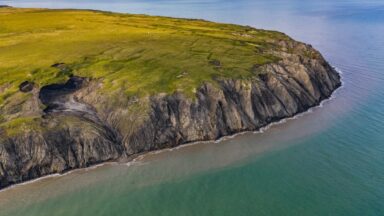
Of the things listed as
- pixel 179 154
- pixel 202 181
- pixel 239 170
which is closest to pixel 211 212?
pixel 202 181

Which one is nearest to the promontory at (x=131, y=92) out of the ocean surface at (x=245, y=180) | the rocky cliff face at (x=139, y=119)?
the rocky cliff face at (x=139, y=119)

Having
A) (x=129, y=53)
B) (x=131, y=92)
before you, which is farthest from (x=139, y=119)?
(x=129, y=53)

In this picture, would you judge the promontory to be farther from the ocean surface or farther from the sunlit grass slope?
the ocean surface

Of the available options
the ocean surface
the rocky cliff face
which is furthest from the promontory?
the ocean surface

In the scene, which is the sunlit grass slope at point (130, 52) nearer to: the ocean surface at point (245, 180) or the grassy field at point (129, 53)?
the grassy field at point (129, 53)

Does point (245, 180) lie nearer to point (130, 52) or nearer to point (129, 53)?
point (129, 53)

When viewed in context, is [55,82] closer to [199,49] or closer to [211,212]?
[199,49]
